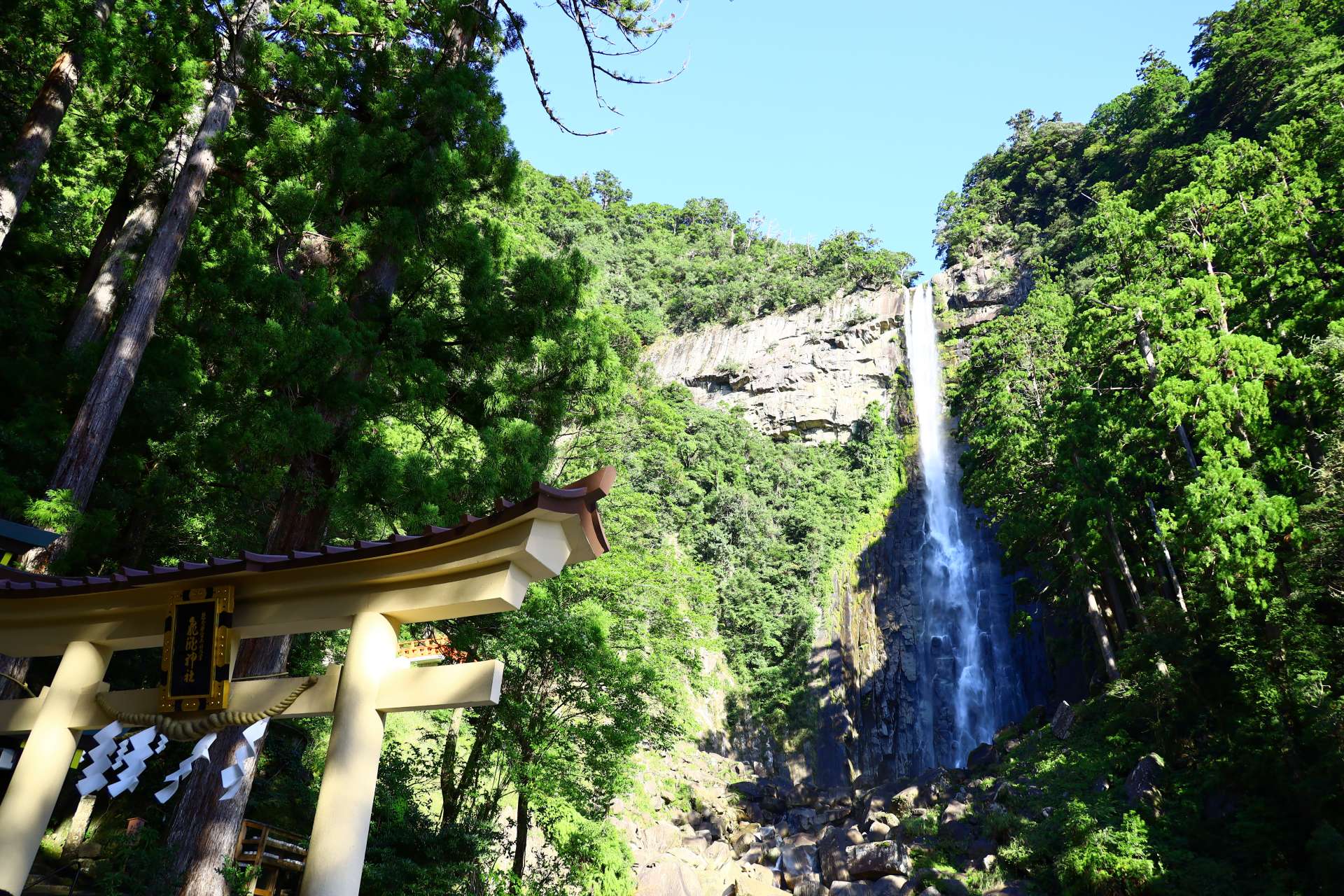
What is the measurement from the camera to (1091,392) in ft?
52.3

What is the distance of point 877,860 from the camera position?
13312mm

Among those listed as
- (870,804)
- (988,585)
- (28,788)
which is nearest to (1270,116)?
(988,585)

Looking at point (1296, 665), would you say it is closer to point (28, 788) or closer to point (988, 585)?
point (28, 788)

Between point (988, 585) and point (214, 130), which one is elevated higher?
point (988, 585)

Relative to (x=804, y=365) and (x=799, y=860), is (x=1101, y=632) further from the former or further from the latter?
(x=804, y=365)

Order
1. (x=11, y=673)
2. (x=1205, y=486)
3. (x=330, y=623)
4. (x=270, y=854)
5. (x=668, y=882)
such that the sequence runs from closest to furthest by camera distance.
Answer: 1. (x=330, y=623)
2. (x=11, y=673)
3. (x=270, y=854)
4. (x=1205, y=486)
5. (x=668, y=882)

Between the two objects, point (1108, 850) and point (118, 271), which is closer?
point (118, 271)

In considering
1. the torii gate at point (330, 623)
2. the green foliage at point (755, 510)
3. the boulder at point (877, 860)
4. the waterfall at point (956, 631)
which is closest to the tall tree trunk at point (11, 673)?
the torii gate at point (330, 623)

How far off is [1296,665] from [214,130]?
12.2m

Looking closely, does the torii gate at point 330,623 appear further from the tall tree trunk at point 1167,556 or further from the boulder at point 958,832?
the boulder at point 958,832

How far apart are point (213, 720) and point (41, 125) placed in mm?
6024

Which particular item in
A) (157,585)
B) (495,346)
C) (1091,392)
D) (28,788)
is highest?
(1091,392)

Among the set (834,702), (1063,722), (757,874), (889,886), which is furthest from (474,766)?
(834,702)

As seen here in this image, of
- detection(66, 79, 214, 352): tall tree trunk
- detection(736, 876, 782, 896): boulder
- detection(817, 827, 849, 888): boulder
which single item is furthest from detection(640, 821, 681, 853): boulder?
detection(66, 79, 214, 352): tall tree trunk
